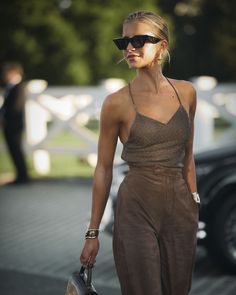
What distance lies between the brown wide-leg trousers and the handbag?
0.51 ft

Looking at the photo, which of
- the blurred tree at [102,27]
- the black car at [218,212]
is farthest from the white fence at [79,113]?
the blurred tree at [102,27]

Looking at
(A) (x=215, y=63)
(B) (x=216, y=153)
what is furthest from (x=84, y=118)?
(A) (x=215, y=63)

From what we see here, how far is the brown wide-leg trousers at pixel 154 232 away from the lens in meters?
3.25

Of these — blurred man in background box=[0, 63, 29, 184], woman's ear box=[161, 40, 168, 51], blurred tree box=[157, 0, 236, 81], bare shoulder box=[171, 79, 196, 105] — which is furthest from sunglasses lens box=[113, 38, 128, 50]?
blurred tree box=[157, 0, 236, 81]

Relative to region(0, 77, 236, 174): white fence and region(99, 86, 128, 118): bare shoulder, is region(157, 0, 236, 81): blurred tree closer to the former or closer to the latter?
region(0, 77, 236, 174): white fence

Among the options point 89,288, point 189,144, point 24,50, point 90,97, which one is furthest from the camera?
point 24,50

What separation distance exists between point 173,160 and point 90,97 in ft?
32.9

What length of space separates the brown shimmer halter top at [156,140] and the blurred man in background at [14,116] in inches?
359

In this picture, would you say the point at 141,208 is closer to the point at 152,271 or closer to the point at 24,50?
the point at 152,271

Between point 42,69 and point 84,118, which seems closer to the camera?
point 84,118

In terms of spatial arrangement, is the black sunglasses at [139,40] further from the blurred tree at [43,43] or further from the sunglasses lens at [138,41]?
the blurred tree at [43,43]

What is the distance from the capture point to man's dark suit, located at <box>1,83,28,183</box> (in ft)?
40.1

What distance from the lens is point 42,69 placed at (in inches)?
1375

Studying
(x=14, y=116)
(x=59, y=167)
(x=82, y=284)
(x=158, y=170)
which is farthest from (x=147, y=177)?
(x=59, y=167)
